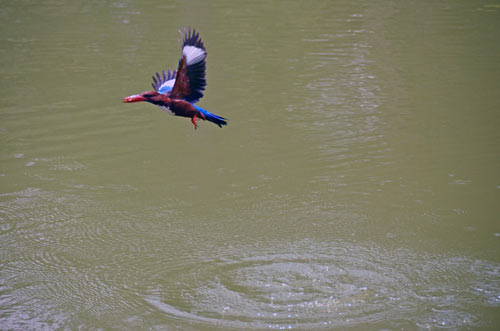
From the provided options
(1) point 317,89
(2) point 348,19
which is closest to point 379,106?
(1) point 317,89

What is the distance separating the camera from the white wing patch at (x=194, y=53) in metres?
2.96

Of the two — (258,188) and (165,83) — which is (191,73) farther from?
(258,188)

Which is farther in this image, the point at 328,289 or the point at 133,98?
the point at 328,289

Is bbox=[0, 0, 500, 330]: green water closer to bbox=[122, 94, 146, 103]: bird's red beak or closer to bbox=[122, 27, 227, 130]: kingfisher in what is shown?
bbox=[122, 27, 227, 130]: kingfisher

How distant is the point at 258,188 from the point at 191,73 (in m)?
2.28

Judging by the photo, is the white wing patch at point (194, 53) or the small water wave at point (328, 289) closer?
the white wing patch at point (194, 53)

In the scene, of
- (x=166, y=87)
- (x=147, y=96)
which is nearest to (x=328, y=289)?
(x=166, y=87)

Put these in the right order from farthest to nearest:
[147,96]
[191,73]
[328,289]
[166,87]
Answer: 1. [328,289]
2. [166,87]
3. [191,73]
4. [147,96]

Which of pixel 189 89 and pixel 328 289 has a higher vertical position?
pixel 189 89

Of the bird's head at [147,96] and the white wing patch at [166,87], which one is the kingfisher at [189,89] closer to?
A: the bird's head at [147,96]

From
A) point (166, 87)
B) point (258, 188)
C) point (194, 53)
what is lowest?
point (258, 188)

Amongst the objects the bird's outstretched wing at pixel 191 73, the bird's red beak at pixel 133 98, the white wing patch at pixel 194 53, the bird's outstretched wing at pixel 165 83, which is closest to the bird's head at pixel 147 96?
the bird's red beak at pixel 133 98

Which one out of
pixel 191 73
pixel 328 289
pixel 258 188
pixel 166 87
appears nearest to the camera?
pixel 191 73

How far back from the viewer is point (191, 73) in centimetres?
293
